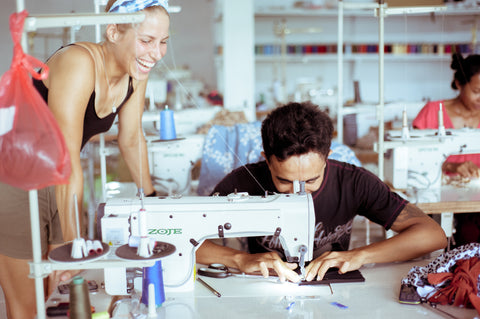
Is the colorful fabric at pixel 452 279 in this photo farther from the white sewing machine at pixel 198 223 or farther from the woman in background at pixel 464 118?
the woman in background at pixel 464 118

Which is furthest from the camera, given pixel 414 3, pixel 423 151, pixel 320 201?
pixel 423 151

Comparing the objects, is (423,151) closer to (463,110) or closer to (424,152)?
(424,152)

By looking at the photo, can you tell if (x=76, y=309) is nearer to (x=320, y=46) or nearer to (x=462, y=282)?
(x=462, y=282)

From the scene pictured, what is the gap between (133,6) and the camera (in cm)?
162

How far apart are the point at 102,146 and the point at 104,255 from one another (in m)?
1.53

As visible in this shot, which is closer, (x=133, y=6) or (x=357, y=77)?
(x=133, y=6)

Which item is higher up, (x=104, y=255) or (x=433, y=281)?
(x=104, y=255)

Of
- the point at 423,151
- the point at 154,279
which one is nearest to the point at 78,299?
the point at 154,279

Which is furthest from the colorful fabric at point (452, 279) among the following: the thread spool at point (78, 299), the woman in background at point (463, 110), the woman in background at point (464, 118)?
the woman in background at point (463, 110)

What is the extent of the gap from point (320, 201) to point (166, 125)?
1417mm

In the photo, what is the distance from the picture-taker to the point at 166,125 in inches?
127

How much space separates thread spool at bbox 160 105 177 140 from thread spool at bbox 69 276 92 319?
77.5 inches

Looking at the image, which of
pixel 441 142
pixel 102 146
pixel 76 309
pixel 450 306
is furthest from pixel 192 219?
pixel 441 142

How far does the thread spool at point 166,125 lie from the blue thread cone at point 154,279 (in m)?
1.76
